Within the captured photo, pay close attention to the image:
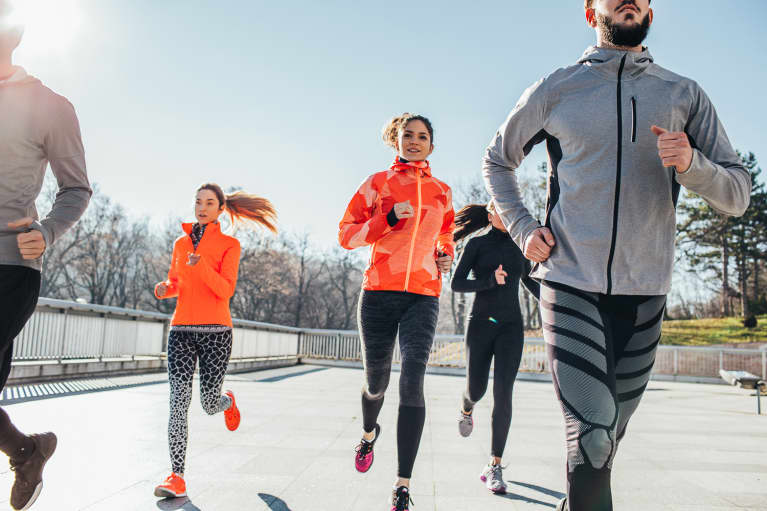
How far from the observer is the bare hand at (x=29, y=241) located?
2.39 meters

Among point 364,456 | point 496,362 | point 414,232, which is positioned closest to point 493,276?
point 496,362

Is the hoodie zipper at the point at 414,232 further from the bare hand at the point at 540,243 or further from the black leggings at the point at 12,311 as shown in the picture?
the black leggings at the point at 12,311

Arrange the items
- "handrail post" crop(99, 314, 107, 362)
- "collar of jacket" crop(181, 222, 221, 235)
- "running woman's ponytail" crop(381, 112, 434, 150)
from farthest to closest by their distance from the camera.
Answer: "handrail post" crop(99, 314, 107, 362) → "collar of jacket" crop(181, 222, 221, 235) → "running woman's ponytail" crop(381, 112, 434, 150)

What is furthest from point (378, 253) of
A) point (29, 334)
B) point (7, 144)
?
point (29, 334)

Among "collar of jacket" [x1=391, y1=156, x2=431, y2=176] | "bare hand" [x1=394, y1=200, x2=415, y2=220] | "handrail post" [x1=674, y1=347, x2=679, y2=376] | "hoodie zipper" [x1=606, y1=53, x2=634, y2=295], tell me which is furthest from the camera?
"handrail post" [x1=674, y1=347, x2=679, y2=376]

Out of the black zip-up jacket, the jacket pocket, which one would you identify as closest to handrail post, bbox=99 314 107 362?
the black zip-up jacket

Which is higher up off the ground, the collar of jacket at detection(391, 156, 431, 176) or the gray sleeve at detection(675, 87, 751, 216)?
the collar of jacket at detection(391, 156, 431, 176)

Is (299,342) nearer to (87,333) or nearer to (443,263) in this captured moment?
(87,333)

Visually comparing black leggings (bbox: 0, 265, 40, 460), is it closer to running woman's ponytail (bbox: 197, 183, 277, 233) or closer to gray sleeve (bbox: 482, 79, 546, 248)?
gray sleeve (bbox: 482, 79, 546, 248)

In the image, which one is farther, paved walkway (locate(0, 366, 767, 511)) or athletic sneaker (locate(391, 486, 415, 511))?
paved walkway (locate(0, 366, 767, 511))

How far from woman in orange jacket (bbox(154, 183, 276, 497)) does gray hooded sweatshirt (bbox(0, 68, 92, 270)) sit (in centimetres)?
138

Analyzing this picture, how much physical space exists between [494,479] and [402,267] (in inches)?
63.1

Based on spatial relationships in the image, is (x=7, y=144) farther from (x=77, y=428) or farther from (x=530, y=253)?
(x=77, y=428)

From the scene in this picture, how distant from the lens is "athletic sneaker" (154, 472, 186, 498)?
129 inches
